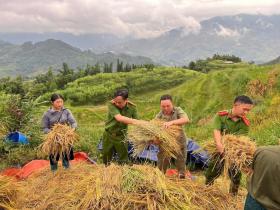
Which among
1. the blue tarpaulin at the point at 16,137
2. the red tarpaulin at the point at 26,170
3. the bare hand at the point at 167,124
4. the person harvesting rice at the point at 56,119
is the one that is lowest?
the red tarpaulin at the point at 26,170

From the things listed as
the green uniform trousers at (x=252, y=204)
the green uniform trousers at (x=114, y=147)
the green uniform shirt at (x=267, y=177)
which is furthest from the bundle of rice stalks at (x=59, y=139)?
the green uniform shirt at (x=267, y=177)

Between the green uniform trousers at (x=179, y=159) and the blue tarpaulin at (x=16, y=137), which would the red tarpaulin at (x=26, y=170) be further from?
the green uniform trousers at (x=179, y=159)

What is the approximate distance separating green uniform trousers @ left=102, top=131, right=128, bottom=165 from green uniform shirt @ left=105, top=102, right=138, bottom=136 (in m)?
0.06

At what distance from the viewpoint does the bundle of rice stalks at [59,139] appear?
234 inches

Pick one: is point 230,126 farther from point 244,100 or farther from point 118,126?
point 118,126

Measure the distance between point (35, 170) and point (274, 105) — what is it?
790cm

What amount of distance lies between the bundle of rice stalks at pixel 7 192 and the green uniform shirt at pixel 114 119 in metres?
1.83

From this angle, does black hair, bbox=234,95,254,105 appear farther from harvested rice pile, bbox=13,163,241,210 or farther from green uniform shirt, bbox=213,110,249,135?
harvested rice pile, bbox=13,163,241,210

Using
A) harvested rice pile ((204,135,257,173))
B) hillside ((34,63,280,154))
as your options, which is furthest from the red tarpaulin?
harvested rice pile ((204,135,257,173))

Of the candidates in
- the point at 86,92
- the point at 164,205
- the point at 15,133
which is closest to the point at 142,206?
the point at 164,205

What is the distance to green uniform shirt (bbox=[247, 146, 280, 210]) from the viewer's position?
8.93 ft

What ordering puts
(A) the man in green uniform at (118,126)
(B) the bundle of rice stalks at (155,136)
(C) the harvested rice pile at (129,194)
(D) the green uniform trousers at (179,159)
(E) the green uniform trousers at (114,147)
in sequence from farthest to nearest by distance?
(E) the green uniform trousers at (114,147) < (A) the man in green uniform at (118,126) < (D) the green uniform trousers at (179,159) < (B) the bundle of rice stalks at (155,136) < (C) the harvested rice pile at (129,194)

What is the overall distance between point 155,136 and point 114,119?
3.57 ft

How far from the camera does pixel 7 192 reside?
176 inches
